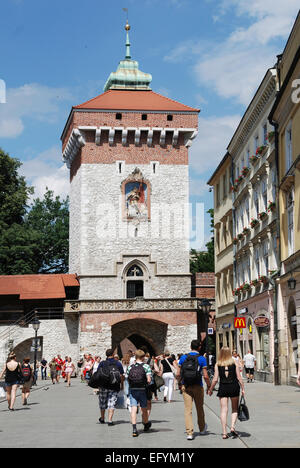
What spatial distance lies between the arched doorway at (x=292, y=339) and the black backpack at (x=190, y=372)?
568 inches

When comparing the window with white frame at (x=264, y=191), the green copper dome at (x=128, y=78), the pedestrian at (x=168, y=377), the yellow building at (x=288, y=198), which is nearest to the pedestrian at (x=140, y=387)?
the pedestrian at (x=168, y=377)

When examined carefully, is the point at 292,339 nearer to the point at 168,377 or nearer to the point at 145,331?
the point at 168,377

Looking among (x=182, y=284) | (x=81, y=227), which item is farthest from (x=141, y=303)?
(x=81, y=227)

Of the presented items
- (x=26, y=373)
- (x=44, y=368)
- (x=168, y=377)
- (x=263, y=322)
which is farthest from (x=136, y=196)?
(x=26, y=373)

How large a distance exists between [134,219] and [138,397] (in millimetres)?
37086

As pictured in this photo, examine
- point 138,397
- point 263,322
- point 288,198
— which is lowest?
point 138,397

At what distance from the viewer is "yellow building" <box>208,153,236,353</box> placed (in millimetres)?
43250

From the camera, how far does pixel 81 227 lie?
5016 cm

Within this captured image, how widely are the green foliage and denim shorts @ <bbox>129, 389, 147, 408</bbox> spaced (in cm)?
4648

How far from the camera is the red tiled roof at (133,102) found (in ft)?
170

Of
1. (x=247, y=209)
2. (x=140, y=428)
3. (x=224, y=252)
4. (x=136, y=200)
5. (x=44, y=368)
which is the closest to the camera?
(x=140, y=428)

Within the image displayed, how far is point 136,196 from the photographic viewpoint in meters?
50.9

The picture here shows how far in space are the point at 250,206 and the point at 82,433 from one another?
2448 cm

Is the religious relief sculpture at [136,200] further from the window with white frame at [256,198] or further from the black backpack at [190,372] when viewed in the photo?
the black backpack at [190,372]
